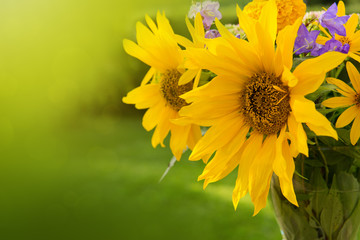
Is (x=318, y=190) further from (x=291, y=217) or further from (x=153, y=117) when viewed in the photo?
(x=153, y=117)

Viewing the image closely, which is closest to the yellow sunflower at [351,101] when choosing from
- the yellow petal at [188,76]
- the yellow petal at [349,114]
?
the yellow petal at [349,114]

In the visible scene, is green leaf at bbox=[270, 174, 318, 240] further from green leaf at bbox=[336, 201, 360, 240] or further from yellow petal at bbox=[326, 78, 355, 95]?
yellow petal at bbox=[326, 78, 355, 95]

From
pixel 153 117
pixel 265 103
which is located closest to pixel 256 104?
pixel 265 103

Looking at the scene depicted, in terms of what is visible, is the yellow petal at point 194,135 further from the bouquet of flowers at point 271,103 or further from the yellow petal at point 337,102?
the yellow petal at point 337,102

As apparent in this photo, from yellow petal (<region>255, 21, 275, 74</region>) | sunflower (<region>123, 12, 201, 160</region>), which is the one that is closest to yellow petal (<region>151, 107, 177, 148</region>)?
sunflower (<region>123, 12, 201, 160</region>)

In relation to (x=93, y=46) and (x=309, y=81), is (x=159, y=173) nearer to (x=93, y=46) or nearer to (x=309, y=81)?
(x=93, y=46)

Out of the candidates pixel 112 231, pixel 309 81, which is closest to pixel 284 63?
pixel 309 81
